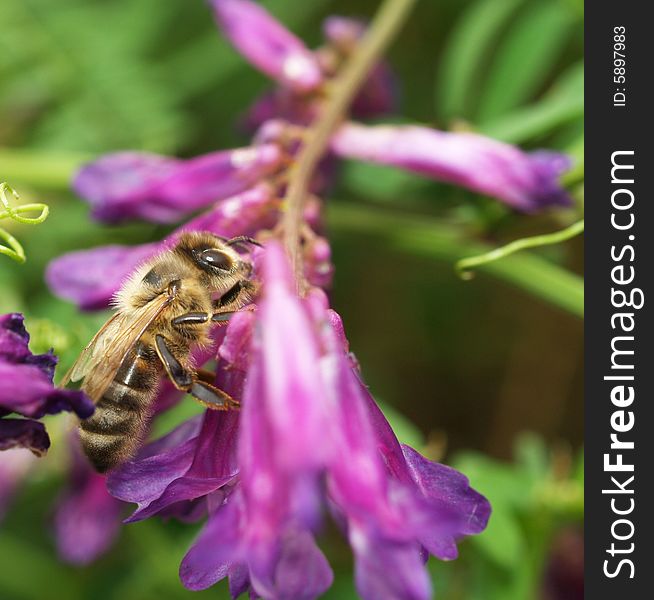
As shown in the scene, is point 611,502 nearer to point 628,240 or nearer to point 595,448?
point 595,448

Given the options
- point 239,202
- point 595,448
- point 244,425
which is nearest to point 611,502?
point 595,448

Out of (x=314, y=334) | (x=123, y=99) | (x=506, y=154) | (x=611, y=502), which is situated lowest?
(x=611, y=502)

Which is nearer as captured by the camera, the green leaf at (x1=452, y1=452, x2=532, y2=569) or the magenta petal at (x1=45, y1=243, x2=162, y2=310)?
the magenta petal at (x1=45, y1=243, x2=162, y2=310)

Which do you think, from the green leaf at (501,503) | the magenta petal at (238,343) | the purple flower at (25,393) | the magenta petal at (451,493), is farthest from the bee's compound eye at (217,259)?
the green leaf at (501,503)

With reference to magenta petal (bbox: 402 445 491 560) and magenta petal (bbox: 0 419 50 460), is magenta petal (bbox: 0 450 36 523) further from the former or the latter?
magenta petal (bbox: 402 445 491 560)

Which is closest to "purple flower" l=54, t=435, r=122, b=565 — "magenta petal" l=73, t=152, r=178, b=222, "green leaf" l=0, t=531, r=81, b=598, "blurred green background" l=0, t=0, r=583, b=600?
"blurred green background" l=0, t=0, r=583, b=600
